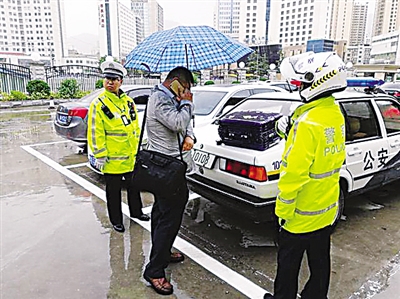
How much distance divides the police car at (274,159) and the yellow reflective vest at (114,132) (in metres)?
0.71

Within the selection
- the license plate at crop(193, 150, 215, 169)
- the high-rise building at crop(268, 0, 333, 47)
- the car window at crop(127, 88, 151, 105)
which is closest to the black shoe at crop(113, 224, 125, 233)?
the license plate at crop(193, 150, 215, 169)

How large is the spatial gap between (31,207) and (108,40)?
103 meters

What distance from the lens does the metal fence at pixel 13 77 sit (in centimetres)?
1838

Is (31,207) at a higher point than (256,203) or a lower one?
lower

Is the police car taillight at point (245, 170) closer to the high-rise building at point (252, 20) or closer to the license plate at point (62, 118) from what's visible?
A: the license plate at point (62, 118)

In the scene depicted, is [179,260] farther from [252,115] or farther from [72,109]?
[72,109]

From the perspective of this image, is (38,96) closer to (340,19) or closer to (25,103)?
(25,103)

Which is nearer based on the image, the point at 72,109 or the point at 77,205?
the point at 77,205

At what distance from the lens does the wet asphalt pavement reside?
9.11ft

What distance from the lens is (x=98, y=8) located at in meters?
99.1

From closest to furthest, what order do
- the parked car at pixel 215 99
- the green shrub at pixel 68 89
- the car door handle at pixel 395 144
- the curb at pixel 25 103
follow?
1. the car door handle at pixel 395 144
2. the parked car at pixel 215 99
3. the curb at pixel 25 103
4. the green shrub at pixel 68 89

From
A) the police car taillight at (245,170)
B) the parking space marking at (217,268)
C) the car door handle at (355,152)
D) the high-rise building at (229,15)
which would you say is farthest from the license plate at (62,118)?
the high-rise building at (229,15)

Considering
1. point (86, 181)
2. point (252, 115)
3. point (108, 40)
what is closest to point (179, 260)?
point (252, 115)

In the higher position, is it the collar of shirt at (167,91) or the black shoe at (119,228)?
the collar of shirt at (167,91)
